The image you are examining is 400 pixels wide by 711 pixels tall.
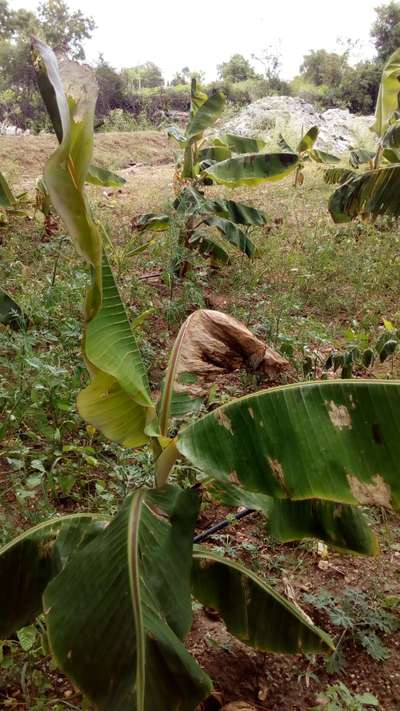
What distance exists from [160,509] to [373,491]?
0.57 meters

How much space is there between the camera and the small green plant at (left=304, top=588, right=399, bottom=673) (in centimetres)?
159

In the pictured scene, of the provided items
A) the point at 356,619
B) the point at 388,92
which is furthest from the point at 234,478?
the point at 388,92

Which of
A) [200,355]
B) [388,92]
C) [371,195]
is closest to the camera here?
[200,355]

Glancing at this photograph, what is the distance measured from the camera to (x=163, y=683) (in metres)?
1.06

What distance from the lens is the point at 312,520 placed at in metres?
1.42

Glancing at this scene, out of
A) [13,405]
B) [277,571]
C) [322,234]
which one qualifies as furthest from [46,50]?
[322,234]

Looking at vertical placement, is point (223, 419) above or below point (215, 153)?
below

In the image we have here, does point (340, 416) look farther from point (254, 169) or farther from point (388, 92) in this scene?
point (388, 92)

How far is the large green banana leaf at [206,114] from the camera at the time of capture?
4594mm

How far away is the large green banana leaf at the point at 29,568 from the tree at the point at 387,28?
25.0 m

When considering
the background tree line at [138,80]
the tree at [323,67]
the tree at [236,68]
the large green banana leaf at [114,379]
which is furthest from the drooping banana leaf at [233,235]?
the tree at [236,68]

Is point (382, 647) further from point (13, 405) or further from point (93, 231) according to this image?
point (13, 405)

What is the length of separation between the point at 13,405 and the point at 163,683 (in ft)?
5.51

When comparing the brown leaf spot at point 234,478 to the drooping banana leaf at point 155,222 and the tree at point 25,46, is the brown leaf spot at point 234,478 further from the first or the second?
the tree at point 25,46
